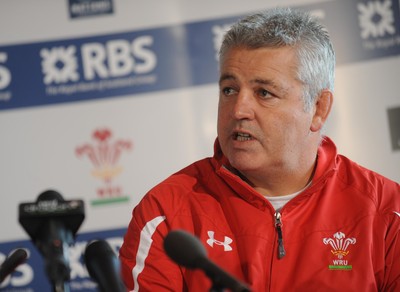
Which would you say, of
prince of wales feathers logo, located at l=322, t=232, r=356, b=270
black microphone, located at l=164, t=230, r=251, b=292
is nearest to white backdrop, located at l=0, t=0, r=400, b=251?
prince of wales feathers logo, located at l=322, t=232, r=356, b=270

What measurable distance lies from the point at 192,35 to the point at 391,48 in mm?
1055

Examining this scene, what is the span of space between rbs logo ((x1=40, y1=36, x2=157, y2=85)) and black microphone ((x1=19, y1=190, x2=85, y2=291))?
8.37 feet

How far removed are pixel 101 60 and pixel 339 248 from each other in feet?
6.79

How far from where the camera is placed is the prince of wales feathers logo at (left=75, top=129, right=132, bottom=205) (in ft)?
12.2

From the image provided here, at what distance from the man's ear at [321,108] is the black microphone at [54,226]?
1.18m

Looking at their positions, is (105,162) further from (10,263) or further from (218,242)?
(10,263)

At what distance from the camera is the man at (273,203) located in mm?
2064

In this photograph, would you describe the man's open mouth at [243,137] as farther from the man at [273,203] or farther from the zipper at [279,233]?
the zipper at [279,233]

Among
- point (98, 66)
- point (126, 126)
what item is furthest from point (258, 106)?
point (98, 66)

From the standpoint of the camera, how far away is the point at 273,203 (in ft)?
7.27

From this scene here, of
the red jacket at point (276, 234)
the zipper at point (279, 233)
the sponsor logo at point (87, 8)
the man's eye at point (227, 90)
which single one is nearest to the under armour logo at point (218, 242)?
the red jacket at point (276, 234)

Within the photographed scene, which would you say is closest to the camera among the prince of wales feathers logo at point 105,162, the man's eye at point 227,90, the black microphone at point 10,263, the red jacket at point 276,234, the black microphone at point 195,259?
the black microphone at point 195,259

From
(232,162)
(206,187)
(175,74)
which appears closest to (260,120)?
(232,162)

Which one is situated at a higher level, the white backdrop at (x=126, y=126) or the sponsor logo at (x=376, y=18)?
the sponsor logo at (x=376, y=18)
